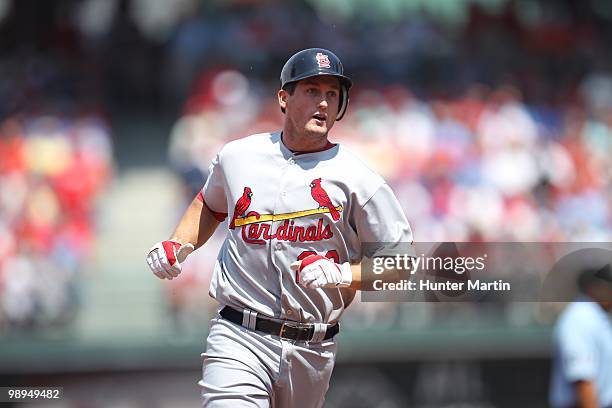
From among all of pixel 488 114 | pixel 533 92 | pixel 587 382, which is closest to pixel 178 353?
pixel 587 382

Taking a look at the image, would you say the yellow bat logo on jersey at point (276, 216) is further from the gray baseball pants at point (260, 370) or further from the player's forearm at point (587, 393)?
the player's forearm at point (587, 393)

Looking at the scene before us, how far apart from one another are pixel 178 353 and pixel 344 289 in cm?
460

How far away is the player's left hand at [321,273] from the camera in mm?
3875

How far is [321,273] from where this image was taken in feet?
12.7

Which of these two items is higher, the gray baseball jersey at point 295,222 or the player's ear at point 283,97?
the player's ear at point 283,97

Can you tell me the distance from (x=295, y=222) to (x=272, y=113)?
661 centimetres

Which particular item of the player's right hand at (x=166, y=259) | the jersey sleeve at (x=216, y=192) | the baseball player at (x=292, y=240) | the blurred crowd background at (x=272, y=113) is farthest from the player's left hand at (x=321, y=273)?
the blurred crowd background at (x=272, y=113)

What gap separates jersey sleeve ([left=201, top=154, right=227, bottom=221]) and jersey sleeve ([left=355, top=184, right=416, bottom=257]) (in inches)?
24.0

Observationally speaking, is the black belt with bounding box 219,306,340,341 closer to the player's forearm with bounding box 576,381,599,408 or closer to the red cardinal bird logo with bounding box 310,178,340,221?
the red cardinal bird logo with bounding box 310,178,340,221

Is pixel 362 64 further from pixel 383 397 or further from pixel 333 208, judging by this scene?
pixel 333 208

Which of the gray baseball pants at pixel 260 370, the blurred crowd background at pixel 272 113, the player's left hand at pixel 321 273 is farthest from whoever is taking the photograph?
the blurred crowd background at pixel 272 113

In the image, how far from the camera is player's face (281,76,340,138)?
4.16 metres

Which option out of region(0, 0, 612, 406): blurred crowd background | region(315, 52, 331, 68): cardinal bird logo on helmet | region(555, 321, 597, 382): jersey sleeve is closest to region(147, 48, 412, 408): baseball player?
region(315, 52, 331, 68): cardinal bird logo on helmet

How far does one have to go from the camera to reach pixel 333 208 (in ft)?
13.5
